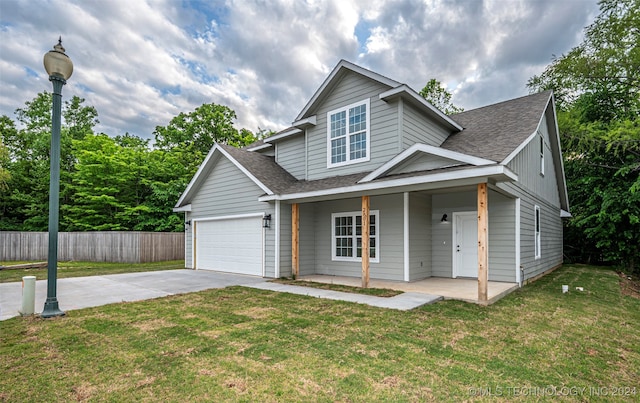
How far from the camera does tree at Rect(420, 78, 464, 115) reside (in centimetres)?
2572

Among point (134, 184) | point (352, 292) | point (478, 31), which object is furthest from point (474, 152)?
point (134, 184)

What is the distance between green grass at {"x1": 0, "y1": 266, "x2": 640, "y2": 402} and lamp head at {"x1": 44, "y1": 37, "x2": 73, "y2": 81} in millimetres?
4004

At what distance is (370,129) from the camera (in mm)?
9438

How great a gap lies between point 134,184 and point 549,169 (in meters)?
21.4

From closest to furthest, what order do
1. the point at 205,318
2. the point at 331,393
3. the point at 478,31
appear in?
the point at 331,393
the point at 205,318
the point at 478,31

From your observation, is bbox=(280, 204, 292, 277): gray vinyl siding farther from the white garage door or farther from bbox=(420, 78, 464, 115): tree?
bbox=(420, 78, 464, 115): tree

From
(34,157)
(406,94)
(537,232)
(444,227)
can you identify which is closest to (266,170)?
(406,94)

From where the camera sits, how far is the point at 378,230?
30.7ft

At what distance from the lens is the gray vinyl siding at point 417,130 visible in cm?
895

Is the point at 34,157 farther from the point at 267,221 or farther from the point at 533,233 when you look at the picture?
the point at 533,233

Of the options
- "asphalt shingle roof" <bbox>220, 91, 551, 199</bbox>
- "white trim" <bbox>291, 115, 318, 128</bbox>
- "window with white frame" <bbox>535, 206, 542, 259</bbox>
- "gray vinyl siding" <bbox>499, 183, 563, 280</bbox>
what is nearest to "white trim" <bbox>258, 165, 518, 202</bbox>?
"asphalt shingle roof" <bbox>220, 91, 551, 199</bbox>

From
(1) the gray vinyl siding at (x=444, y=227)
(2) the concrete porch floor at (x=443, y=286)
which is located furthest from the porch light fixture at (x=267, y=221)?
(1) the gray vinyl siding at (x=444, y=227)

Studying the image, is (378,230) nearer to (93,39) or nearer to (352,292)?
(352,292)

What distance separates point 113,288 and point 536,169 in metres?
12.6
